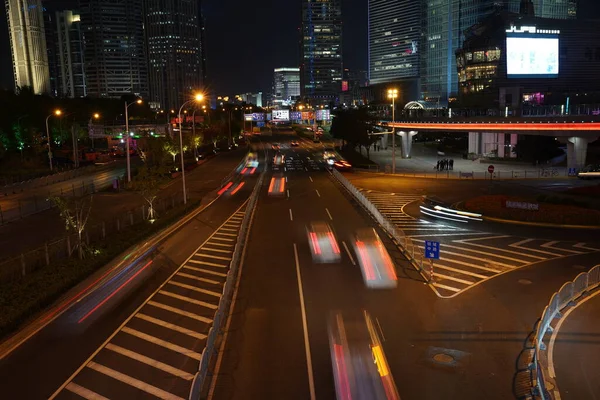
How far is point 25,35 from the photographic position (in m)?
172

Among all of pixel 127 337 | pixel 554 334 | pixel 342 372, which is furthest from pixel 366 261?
pixel 127 337

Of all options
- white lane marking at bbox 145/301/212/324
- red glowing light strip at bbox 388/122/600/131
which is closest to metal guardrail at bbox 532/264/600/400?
white lane marking at bbox 145/301/212/324

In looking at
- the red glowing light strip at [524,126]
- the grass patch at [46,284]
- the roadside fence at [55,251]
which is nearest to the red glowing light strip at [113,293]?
the grass patch at [46,284]

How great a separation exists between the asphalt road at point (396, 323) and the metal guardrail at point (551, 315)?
58 centimetres

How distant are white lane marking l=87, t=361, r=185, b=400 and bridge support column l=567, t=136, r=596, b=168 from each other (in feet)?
187

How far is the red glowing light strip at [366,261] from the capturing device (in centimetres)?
2109

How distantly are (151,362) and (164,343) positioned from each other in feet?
3.94

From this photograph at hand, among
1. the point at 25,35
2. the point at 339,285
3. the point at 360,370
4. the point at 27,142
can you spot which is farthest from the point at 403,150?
the point at 25,35

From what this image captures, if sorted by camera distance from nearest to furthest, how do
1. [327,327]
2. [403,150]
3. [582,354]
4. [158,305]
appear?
[582,354], [327,327], [158,305], [403,150]

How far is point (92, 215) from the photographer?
35.0 metres

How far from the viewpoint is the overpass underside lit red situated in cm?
5272

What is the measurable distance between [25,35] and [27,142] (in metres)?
119

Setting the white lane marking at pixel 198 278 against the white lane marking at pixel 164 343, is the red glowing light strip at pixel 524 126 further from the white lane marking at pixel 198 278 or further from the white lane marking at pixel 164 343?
the white lane marking at pixel 164 343

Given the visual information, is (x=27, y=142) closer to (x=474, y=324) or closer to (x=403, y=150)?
(x=403, y=150)
